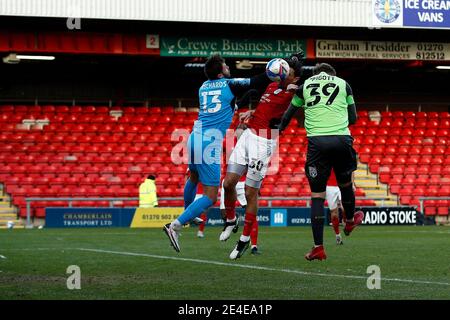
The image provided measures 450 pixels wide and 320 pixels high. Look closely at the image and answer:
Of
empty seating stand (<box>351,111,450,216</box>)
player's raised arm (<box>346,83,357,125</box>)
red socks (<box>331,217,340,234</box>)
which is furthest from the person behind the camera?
empty seating stand (<box>351,111,450,216</box>)

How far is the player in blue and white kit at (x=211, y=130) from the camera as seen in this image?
11414 mm

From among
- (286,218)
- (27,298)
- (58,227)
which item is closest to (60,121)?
(58,227)

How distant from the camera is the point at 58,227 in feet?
82.8

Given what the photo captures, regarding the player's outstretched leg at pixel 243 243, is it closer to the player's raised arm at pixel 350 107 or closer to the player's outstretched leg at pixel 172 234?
the player's outstretched leg at pixel 172 234

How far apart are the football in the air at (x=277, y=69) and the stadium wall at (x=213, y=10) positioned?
16.5 m

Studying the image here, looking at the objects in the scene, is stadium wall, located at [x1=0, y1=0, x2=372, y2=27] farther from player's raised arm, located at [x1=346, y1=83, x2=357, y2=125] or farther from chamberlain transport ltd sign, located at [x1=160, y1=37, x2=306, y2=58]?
player's raised arm, located at [x1=346, y1=83, x2=357, y2=125]

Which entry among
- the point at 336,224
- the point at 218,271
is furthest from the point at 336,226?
the point at 218,271

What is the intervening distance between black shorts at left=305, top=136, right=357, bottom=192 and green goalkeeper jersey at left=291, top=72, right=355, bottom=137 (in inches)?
3.5

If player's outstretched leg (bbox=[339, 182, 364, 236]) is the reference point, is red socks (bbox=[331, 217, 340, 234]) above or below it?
below

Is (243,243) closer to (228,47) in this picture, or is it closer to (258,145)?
(258,145)

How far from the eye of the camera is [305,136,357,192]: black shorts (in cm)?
1059

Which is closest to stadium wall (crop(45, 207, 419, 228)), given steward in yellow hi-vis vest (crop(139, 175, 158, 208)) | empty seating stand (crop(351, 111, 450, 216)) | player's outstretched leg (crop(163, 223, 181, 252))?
steward in yellow hi-vis vest (crop(139, 175, 158, 208))

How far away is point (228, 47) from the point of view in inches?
1208

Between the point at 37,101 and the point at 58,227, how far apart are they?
9284 millimetres
